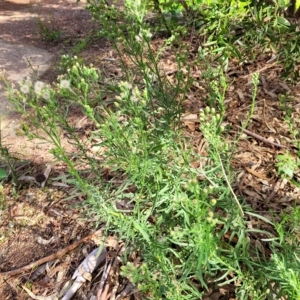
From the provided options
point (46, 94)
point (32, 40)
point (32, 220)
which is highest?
point (46, 94)

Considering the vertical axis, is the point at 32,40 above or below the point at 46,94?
below

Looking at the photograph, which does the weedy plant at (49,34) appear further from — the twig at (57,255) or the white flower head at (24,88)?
the white flower head at (24,88)

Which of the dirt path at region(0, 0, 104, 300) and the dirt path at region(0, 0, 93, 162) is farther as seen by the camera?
the dirt path at region(0, 0, 93, 162)

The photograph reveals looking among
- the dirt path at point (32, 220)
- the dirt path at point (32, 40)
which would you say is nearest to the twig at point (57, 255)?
the dirt path at point (32, 220)

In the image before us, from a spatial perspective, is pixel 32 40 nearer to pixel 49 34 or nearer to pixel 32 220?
pixel 49 34

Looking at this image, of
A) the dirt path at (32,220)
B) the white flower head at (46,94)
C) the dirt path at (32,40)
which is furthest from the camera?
the dirt path at (32,40)

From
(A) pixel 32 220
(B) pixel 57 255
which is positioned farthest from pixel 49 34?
(B) pixel 57 255

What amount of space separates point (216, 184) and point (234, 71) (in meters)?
1.92

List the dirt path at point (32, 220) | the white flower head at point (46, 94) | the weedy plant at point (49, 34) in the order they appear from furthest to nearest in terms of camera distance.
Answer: the weedy plant at point (49, 34), the dirt path at point (32, 220), the white flower head at point (46, 94)

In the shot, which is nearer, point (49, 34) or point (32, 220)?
point (32, 220)

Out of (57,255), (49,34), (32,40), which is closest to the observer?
(57,255)

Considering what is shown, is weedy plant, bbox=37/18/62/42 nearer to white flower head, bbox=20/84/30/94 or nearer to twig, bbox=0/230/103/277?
twig, bbox=0/230/103/277

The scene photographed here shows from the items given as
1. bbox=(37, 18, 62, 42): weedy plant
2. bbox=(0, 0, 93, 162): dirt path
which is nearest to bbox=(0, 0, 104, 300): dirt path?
bbox=(0, 0, 93, 162): dirt path

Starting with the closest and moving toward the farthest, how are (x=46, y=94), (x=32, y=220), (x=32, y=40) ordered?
(x=46, y=94)
(x=32, y=220)
(x=32, y=40)
